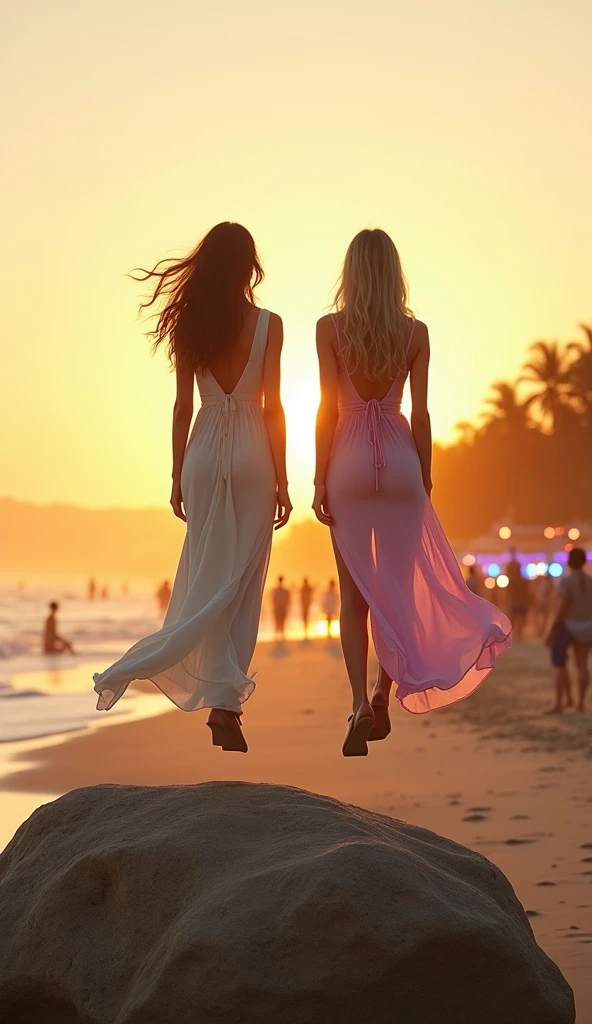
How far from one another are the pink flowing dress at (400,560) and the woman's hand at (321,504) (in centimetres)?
3

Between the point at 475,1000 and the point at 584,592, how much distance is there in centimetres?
1221

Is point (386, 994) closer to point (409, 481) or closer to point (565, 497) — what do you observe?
point (409, 481)

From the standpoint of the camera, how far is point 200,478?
6.91m

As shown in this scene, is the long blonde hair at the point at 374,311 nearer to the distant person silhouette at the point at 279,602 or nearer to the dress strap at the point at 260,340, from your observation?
the dress strap at the point at 260,340

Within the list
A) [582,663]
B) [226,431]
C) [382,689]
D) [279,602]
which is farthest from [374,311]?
[279,602]

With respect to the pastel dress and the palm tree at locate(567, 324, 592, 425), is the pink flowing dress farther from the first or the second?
the palm tree at locate(567, 324, 592, 425)

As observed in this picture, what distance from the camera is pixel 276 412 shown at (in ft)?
22.8

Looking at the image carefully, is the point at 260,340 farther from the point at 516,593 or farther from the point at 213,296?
the point at 516,593

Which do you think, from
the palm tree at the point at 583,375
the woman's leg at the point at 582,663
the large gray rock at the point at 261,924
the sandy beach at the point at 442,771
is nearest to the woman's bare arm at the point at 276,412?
the large gray rock at the point at 261,924

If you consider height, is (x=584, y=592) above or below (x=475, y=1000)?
above

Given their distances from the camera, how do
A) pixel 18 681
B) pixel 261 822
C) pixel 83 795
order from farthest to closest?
1. pixel 18 681
2. pixel 83 795
3. pixel 261 822

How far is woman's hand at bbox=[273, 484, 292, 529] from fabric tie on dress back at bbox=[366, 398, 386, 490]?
0.47m

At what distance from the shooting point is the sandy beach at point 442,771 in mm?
8211

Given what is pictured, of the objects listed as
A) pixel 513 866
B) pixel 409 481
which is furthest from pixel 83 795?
pixel 513 866
